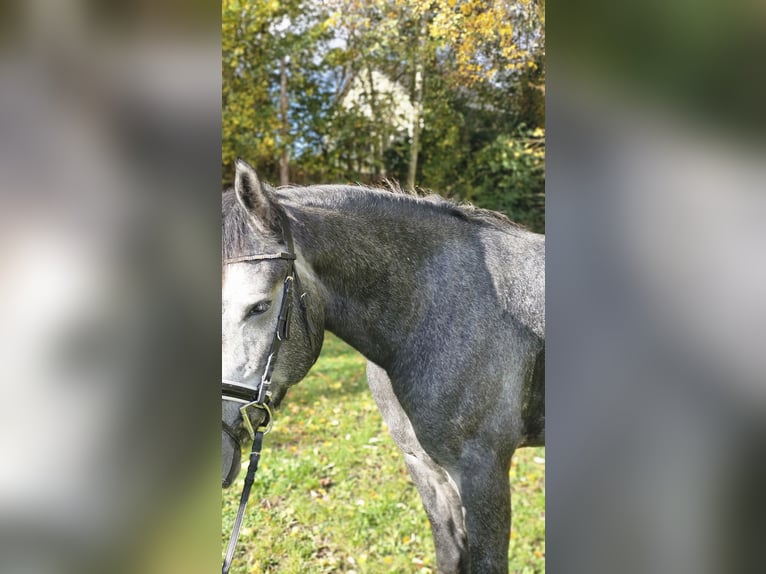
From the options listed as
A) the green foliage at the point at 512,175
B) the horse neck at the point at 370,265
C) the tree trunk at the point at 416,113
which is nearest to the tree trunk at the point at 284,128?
the tree trunk at the point at 416,113

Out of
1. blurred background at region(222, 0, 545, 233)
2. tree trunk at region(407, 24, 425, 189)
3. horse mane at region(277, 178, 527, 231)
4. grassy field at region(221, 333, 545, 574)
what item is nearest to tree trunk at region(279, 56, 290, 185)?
blurred background at region(222, 0, 545, 233)

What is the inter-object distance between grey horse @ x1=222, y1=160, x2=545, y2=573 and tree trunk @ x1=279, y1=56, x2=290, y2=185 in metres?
2.35

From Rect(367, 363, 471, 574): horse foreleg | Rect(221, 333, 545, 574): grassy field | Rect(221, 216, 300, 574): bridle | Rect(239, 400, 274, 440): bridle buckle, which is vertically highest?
Rect(221, 216, 300, 574): bridle

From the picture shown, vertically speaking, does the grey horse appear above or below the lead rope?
above

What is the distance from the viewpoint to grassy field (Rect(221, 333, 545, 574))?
234cm

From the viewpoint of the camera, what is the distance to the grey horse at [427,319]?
1336 mm

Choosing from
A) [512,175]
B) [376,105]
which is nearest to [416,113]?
[376,105]
